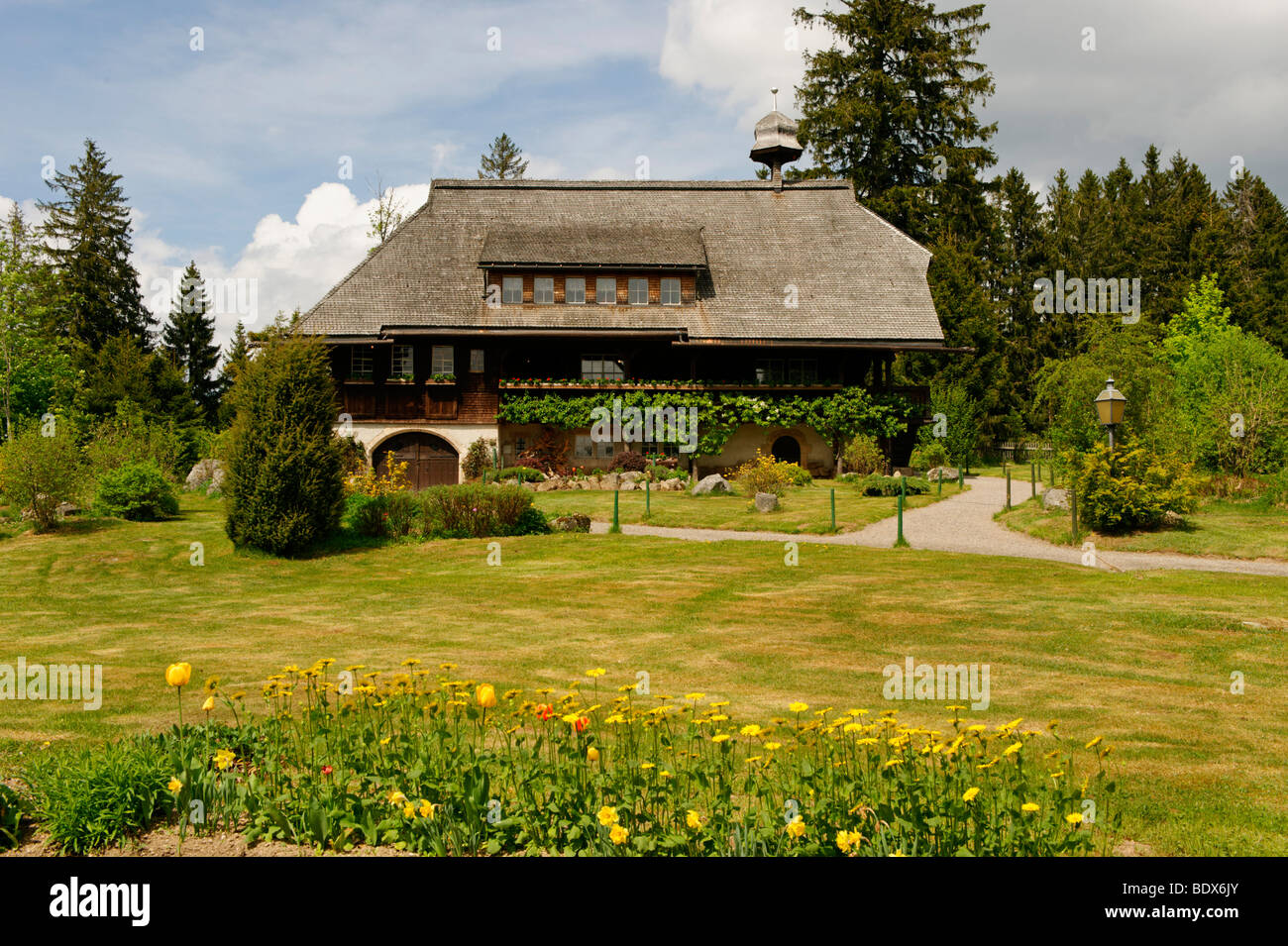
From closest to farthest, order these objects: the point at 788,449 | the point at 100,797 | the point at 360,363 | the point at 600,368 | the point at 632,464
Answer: the point at 100,797 < the point at 632,464 < the point at 360,363 < the point at 788,449 < the point at 600,368

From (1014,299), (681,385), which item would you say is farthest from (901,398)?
(1014,299)

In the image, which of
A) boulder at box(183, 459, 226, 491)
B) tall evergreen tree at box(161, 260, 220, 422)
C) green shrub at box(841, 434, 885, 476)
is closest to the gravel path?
green shrub at box(841, 434, 885, 476)

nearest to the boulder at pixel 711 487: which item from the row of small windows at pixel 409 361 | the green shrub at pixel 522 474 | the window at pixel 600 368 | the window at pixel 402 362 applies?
the green shrub at pixel 522 474

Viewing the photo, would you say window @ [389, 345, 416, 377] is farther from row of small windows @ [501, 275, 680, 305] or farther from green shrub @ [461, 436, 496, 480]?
row of small windows @ [501, 275, 680, 305]

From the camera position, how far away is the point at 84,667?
9.26 meters

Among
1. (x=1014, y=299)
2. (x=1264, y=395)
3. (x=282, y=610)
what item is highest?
(x=1014, y=299)

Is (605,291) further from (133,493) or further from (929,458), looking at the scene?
(133,493)

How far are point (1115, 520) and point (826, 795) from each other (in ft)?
55.3

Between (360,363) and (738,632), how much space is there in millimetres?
26322

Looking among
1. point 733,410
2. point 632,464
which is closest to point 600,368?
point 632,464

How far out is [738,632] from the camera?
11.2 meters

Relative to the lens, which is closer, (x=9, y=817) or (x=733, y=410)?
(x=9, y=817)

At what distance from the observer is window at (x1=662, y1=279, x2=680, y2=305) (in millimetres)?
35469
